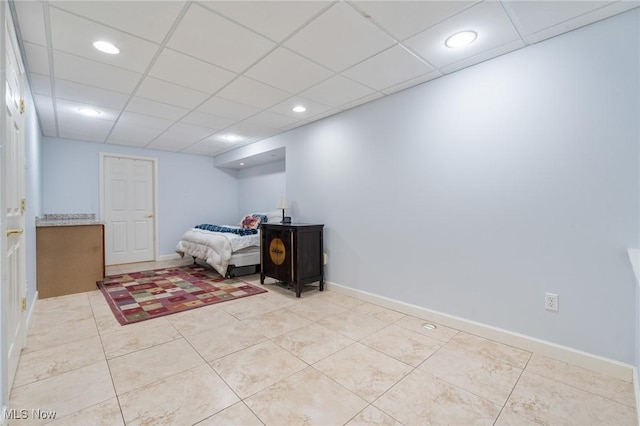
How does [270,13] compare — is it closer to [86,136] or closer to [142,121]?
[142,121]

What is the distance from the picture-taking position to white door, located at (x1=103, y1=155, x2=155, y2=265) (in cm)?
530

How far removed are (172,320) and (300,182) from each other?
7.69ft

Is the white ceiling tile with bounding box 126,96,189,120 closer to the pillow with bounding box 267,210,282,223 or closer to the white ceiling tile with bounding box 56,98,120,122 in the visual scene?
the white ceiling tile with bounding box 56,98,120,122

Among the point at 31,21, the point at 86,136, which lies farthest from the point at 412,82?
the point at 86,136

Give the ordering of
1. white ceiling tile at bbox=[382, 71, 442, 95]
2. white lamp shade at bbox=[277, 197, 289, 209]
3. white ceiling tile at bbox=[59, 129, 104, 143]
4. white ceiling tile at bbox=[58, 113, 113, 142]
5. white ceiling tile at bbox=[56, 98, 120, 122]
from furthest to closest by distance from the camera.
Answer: white ceiling tile at bbox=[59, 129, 104, 143]
white lamp shade at bbox=[277, 197, 289, 209]
white ceiling tile at bbox=[58, 113, 113, 142]
white ceiling tile at bbox=[56, 98, 120, 122]
white ceiling tile at bbox=[382, 71, 442, 95]

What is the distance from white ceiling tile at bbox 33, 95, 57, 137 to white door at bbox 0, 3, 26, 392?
4.20 ft

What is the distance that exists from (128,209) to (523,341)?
6.32 m

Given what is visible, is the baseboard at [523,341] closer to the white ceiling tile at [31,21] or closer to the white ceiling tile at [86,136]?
the white ceiling tile at [31,21]

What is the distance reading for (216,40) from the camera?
2.04 meters

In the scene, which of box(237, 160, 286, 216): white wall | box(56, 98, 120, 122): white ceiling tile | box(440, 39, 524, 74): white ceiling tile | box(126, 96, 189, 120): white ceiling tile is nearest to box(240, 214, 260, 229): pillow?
box(237, 160, 286, 216): white wall

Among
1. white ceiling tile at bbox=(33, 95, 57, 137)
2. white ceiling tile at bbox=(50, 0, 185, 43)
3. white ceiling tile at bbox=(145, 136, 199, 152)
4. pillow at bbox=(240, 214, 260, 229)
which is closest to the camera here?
white ceiling tile at bbox=(50, 0, 185, 43)

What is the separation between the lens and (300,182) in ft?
13.6

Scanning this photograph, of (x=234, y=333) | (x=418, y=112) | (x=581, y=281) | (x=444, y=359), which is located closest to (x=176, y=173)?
(x=234, y=333)

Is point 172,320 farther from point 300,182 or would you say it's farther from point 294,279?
point 300,182
